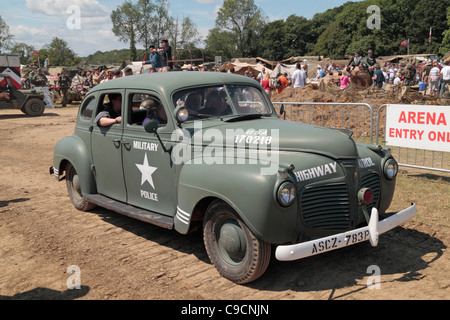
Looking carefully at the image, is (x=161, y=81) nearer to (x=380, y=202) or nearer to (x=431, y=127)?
(x=380, y=202)

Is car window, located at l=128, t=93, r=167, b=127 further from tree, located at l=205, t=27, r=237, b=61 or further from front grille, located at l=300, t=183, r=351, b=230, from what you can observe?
tree, located at l=205, t=27, r=237, b=61

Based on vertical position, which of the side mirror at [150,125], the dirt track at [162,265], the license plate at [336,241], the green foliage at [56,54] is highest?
the green foliage at [56,54]

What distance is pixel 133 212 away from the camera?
497 cm

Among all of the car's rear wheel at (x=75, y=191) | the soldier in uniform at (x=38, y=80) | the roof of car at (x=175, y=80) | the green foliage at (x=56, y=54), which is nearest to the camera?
the roof of car at (x=175, y=80)

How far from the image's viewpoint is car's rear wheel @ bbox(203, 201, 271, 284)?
12.4 ft

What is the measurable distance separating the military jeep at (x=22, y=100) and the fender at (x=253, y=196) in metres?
18.3

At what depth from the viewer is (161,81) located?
16.3 ft

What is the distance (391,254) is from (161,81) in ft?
10.4

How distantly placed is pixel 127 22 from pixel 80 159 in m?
81.5

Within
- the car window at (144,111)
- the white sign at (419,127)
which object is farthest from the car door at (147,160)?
the white sign at (419,127)

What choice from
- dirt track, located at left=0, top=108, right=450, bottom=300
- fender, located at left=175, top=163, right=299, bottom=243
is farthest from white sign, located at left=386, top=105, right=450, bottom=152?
fender, located at left=175, top=163, right=299, bottom=243

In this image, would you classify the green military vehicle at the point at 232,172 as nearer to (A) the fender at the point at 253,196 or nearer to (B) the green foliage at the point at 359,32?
(A) the fender at the point at 253,196

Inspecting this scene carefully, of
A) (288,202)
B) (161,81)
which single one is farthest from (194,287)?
(161,81)

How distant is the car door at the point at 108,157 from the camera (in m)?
5.33
